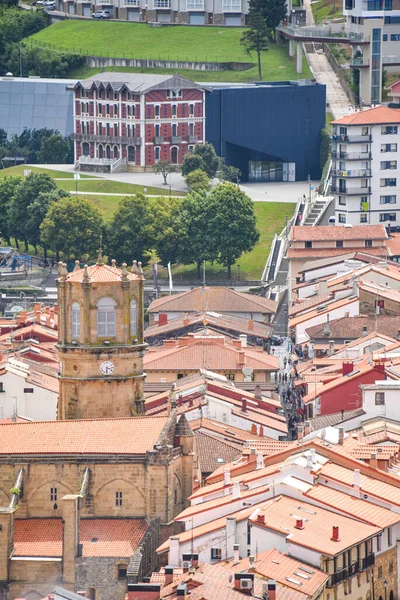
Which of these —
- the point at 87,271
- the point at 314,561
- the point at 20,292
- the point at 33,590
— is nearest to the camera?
the point at 314,561

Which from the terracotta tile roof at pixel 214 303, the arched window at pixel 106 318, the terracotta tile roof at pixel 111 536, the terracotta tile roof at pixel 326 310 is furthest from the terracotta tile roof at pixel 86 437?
the terracotta tile roof at pixel 214 303

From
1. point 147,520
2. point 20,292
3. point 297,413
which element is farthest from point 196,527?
point 20,292

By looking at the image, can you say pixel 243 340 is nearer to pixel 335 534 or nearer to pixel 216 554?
pixel 216 554

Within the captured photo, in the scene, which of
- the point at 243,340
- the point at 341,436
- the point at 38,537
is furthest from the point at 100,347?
the point at 243,340

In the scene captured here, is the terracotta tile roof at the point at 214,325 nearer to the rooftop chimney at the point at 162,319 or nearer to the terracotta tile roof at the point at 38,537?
the rooftop chimney at the point at 162,319

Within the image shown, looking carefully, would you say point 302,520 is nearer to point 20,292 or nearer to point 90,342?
point 90,342

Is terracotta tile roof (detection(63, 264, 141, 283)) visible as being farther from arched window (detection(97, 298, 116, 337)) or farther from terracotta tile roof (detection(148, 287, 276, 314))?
terracotta tile roof (detection(148, 287, 276, 314))

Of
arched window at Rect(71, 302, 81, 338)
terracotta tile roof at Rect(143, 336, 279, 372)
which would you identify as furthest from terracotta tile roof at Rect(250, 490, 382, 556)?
terracotta tile roof at Rect(143, 336, 279, 372)
